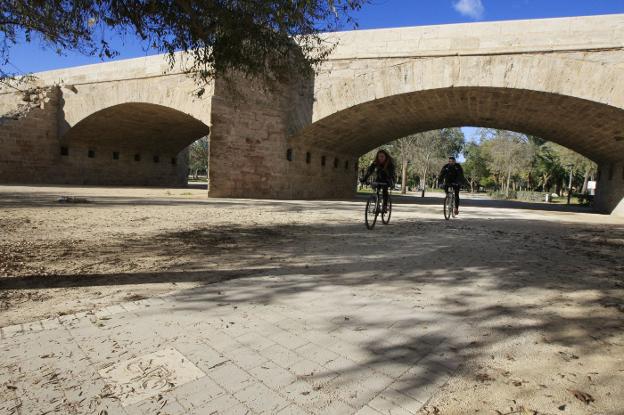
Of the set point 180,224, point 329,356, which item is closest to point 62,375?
point 329,356

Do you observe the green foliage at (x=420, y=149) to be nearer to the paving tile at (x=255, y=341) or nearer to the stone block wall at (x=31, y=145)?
the stone block wall at (x=31, y=145)

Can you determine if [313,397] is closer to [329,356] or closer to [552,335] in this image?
[329,356]

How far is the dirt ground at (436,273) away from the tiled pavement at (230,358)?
244 millimetres

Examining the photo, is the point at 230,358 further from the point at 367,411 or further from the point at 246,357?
the point at 367,411

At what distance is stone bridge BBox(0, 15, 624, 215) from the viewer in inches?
431

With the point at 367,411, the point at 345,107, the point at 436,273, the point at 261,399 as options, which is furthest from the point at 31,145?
the point at 367,411

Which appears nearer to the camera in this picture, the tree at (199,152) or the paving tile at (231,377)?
the paving tile at (231,377)

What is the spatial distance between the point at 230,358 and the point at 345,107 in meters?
13.0

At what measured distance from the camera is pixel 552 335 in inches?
100

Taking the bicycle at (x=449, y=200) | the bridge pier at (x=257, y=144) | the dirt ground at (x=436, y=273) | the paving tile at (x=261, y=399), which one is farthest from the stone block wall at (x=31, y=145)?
the paving tile at (x=261, y=399)

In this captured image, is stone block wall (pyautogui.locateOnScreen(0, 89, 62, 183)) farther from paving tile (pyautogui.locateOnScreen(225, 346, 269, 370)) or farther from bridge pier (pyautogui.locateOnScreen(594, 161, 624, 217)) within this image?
bridge pier (pyautogui.locateOnScreen(594, 161, 624, 217))

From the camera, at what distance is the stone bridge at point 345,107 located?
10.9 metres

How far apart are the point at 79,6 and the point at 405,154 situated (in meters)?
28.1

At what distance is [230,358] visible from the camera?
2.09m
